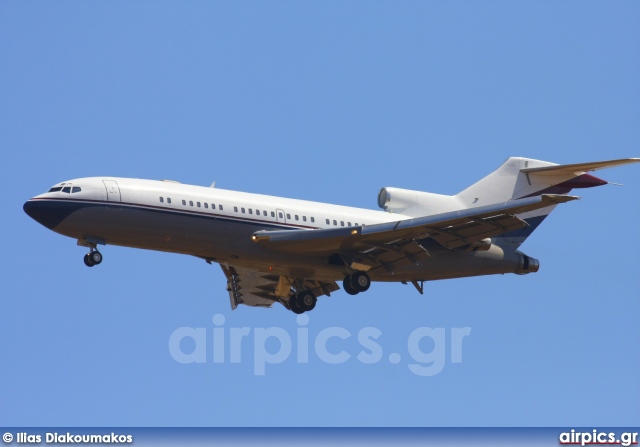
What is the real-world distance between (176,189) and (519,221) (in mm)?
10334

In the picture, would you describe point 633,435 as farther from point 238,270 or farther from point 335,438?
point 238,270

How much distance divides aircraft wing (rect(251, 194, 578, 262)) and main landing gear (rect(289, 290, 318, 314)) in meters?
3.60

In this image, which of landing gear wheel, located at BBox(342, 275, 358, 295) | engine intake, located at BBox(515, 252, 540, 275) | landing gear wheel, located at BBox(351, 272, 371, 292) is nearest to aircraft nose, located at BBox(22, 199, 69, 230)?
landing gear wheel, located at BBox(342, 275, 358, 295)

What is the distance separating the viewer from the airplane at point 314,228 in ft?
118

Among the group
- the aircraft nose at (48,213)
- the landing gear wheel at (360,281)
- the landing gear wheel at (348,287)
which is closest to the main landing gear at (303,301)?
the landing gear wheel at (348,287)

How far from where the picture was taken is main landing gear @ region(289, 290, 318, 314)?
42.1 metres

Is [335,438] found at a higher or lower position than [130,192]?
lower

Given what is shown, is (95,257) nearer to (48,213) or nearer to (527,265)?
(48,213)

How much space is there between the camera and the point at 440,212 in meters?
41.4

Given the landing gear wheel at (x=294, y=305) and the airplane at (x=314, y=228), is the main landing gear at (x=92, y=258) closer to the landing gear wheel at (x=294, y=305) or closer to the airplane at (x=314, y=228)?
the airplane at (x=314, y=228)

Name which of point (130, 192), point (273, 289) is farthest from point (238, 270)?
point (130, 192)

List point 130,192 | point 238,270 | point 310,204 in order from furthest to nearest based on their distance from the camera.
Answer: point 238,270 → point 310,204 → point 130,192

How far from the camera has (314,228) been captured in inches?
1526

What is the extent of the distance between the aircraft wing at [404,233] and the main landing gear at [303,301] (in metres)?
3.60
